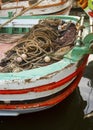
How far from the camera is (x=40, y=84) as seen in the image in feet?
14.3

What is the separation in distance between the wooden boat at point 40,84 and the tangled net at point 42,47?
0.32m

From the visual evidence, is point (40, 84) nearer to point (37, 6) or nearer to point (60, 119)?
point (60, 119)

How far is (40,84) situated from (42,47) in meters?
1.05

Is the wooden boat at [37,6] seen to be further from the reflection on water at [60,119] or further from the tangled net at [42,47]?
the reflection on water at [60,119]

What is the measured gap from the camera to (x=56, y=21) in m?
6.40

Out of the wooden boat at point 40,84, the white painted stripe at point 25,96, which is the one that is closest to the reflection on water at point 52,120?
the wooden boat at point 40,84

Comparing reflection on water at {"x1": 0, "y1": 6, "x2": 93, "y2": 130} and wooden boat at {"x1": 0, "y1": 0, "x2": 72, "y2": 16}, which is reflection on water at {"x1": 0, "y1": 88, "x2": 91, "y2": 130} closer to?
reflection on water at {"x1": 0, "y1": 6, "x2": 93, "y2": 130}

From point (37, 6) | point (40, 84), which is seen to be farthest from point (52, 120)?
point (37, 6)

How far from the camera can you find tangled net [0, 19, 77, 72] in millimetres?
4863

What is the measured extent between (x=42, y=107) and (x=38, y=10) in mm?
4901

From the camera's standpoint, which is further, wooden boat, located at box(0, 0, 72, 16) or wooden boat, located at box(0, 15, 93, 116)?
wooden boat, located at box(0, 0, 72, 16)

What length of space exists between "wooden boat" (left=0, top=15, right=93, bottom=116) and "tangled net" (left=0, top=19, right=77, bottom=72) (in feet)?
1.04

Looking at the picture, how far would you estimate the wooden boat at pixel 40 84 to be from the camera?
14.1ft

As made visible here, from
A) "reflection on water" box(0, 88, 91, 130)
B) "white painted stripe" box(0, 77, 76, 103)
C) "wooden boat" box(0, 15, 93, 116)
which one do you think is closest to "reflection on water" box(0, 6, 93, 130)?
"reflection on water" box(0, 88, 91, 130)
